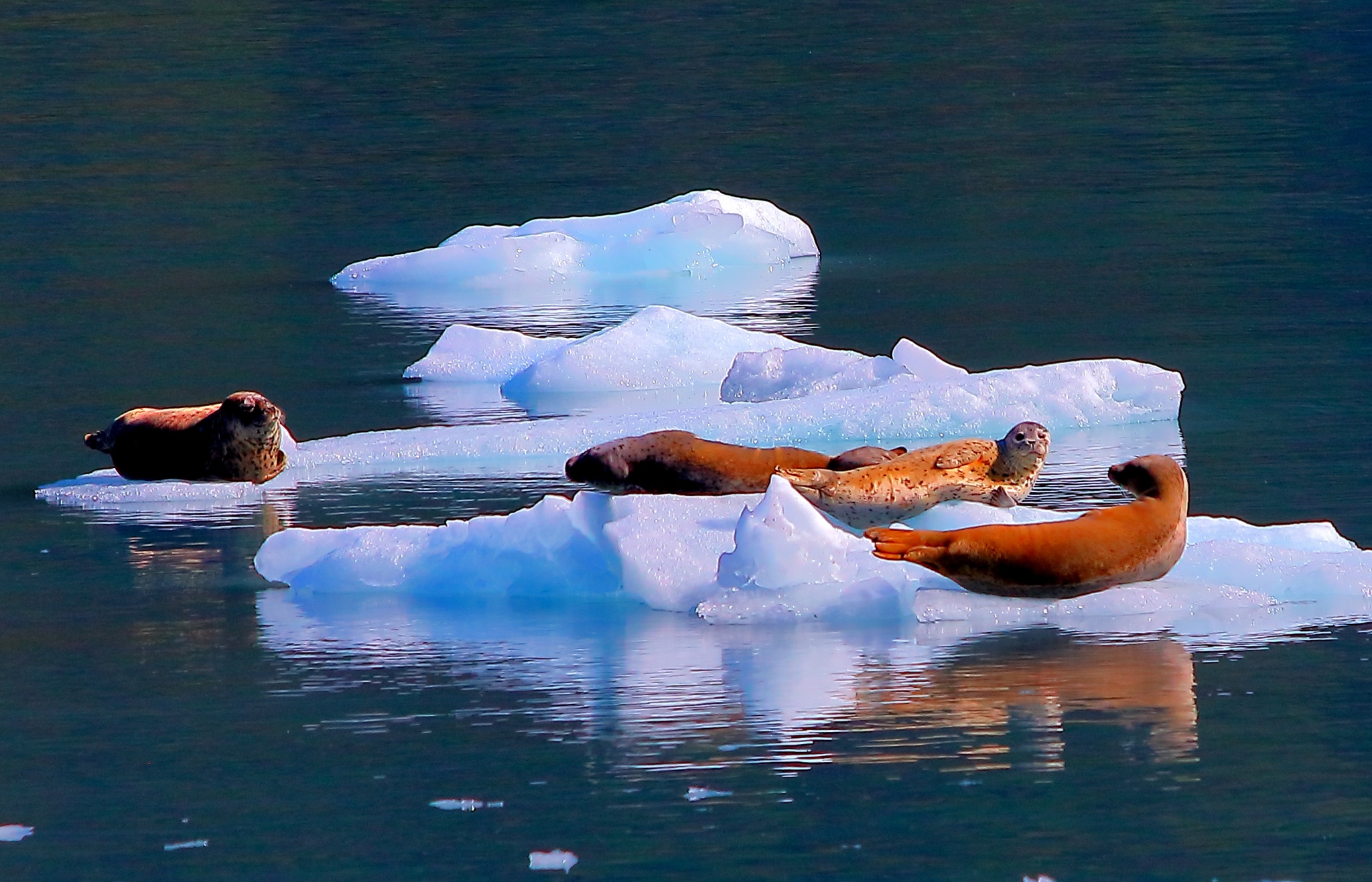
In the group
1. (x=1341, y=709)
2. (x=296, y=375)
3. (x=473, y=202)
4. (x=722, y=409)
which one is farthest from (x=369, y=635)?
(x=473, y=202)

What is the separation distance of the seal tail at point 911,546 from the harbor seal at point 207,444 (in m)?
2.81

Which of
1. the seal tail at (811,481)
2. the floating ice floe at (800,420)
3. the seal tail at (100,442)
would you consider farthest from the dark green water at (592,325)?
the seal tail at (811,481)

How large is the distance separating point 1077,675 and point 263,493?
3.33m

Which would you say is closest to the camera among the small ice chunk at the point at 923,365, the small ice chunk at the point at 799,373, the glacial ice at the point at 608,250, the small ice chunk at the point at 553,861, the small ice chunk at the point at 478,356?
the small ice chunk at the point at 553,861

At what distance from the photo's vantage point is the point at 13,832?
4773mm

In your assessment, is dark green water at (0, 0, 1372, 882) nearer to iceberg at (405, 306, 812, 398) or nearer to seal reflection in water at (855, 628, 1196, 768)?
seal reflection in water at (855, 628, 1196, 768)

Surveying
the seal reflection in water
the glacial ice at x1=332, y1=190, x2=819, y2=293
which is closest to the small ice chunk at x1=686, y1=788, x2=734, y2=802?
the seal reflection in water

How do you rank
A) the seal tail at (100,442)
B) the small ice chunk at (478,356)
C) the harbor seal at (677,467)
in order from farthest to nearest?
the small ice chunk at (478,356) < the seal tail at (100,442) < the harbor seal at (677,467)

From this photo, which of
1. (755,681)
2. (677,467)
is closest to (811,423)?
(677,467)

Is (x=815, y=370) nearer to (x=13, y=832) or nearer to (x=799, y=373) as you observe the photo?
(x=799, y=373)

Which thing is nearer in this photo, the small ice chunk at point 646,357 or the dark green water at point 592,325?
the dark green water at point 592,325

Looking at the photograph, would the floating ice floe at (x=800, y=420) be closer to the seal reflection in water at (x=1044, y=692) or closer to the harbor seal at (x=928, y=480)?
the harbor seal at (x=928, y=480)

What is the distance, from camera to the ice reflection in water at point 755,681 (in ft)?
16.8

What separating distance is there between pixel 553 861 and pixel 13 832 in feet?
3.45
